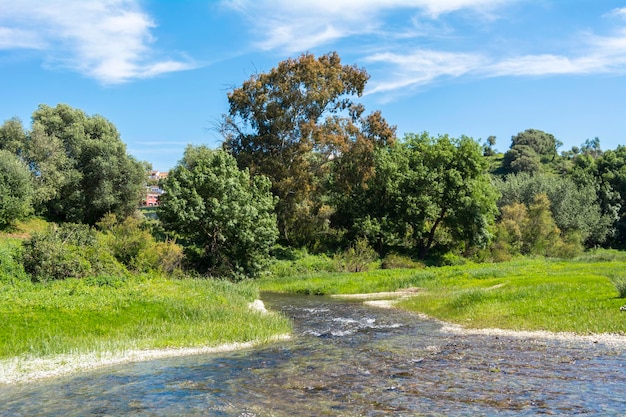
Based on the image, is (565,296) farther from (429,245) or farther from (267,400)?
(429,245)

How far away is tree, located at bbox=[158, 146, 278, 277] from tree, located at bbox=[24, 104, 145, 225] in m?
20.8

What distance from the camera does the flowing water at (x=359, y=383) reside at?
46.3 ft

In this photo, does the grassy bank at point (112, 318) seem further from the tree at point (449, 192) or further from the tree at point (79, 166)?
the tree at point (449, 192)

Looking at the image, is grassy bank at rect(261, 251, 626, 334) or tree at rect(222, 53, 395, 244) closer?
grassy bank at rect(261, 251, 626, 334)

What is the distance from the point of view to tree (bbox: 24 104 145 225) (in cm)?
6269

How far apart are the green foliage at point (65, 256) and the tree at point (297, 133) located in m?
25.4

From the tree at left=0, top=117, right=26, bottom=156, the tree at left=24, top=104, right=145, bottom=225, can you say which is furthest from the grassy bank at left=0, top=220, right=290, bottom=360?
the tree at left=0, top=117, right=26, bottom=156

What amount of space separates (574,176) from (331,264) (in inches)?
2781

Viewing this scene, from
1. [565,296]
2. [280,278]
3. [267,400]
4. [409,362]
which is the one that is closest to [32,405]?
[267,400]

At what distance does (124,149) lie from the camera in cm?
7044

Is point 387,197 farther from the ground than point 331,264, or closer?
farther from the ground

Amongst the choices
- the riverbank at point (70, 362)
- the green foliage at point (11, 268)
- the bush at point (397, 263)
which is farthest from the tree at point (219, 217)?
the riverbank at point (70, 362)

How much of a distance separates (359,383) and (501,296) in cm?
1944

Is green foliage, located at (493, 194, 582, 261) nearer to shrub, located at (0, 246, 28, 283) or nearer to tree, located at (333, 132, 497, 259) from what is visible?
tree, located at (333, 132, 497, 259)
